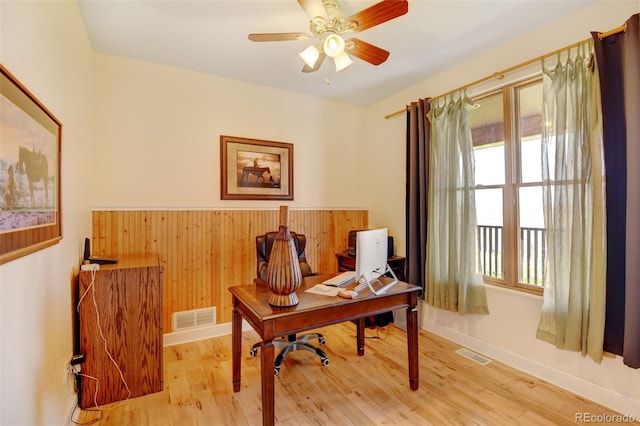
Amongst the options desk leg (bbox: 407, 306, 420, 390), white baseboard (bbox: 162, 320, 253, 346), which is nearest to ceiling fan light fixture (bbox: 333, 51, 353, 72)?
desk leg (bbox: 407, 306, 420, 390)

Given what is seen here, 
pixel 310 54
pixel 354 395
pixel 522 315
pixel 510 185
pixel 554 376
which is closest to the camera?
pixel 310 54

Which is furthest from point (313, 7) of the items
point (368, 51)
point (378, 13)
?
point (368, 51)

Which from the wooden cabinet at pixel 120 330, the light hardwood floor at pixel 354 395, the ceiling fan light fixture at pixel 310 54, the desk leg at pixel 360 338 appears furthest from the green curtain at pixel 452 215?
the wooden cabinet at pixel 120 330

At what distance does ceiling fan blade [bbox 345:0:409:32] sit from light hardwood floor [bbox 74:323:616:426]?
7.91 feet

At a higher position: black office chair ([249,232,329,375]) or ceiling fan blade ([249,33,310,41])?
ceiling fan blade ([249,33,310,41])

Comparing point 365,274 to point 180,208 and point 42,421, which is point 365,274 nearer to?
point 42,421

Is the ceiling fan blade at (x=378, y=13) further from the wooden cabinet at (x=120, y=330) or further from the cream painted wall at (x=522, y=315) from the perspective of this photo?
the wooden cabinet at (x=120, y=330)

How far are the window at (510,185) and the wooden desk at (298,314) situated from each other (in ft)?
3.56

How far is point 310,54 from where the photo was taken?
6.64ft

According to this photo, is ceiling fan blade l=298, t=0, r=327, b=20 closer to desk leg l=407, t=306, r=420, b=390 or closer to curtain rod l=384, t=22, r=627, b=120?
curtain rod l=384, t=22, r=627, b=120

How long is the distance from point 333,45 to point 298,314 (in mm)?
1686

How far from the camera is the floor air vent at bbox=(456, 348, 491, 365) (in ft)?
Result: 8.58

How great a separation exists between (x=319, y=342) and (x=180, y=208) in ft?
6.31

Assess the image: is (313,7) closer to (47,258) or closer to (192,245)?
(47,258)
